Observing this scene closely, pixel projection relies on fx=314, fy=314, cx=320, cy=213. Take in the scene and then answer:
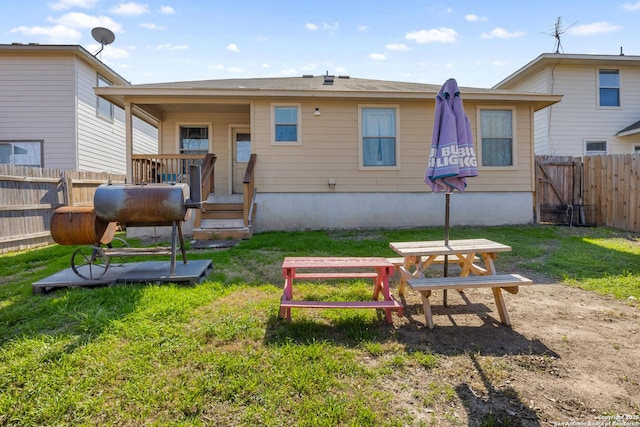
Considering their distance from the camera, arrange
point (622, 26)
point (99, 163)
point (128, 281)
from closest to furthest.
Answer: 1. point (128, 281)
2. point (622, 26)
3. point (99, 163)

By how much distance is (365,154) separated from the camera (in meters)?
8.62

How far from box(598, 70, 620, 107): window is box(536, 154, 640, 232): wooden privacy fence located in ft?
14.5

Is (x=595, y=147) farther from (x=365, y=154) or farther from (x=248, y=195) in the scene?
(x=248, y=195)

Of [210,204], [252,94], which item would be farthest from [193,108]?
[210,204]

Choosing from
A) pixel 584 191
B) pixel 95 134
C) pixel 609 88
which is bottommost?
pixel 584 191

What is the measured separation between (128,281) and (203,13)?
7.45 metres

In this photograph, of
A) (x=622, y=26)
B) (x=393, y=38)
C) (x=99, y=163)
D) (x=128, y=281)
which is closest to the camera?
(x=128, y=281)

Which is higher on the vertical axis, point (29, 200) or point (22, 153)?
point (22, 153)

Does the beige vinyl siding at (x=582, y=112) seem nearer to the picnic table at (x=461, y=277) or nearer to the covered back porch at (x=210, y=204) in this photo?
the picnic table at (x=461, y=277)

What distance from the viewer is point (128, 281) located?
153 inches

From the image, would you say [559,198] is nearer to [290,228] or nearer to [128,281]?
[290,228]

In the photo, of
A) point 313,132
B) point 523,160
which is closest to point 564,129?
point 523,160

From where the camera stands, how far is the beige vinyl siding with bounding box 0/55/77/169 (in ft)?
33.1

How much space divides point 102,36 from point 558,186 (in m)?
16.5
